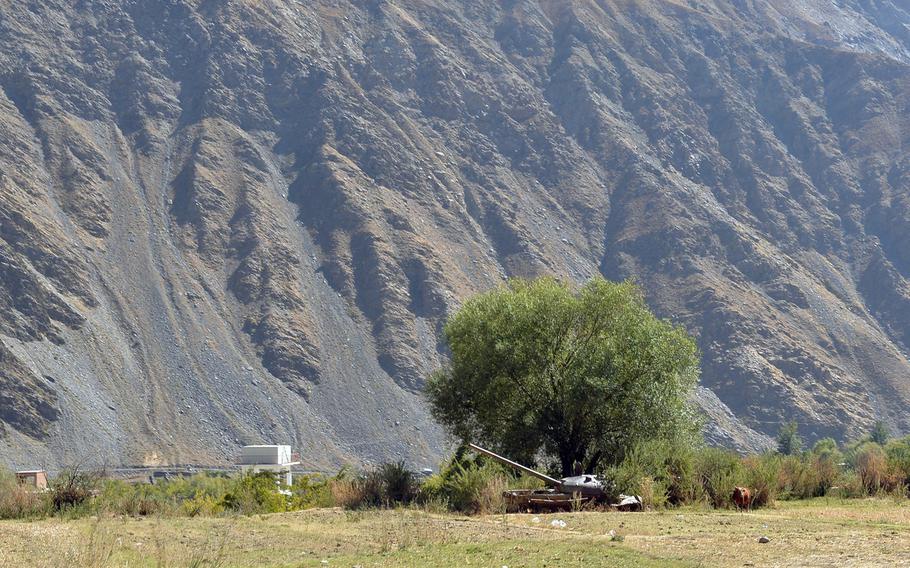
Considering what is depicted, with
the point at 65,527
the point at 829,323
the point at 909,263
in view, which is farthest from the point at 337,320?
the point at 65,527

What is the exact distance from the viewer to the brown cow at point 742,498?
2450 cm

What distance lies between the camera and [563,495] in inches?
971

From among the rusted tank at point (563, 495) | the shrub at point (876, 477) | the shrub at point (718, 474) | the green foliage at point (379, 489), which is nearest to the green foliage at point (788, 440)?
the shrub at point (876, 477)

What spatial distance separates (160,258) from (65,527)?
320 feet

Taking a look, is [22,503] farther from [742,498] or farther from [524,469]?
[742,498]

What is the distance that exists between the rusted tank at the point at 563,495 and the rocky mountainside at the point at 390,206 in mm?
66540

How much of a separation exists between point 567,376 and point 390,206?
103 meters

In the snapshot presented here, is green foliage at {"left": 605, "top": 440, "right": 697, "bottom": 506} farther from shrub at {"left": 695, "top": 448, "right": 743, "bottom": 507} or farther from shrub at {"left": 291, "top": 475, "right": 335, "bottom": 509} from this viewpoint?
shrub at {"left": 291, "top": 475, "right": 335, "bottom": 509}

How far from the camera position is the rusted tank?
80.0 ft

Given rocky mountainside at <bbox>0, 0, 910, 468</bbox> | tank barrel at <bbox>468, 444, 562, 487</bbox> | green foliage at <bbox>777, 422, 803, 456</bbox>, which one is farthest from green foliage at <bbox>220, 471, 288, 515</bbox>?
green foliage at <bbox>777, 422, 803, 456</bbox>

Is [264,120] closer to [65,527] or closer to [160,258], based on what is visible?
[160,258]

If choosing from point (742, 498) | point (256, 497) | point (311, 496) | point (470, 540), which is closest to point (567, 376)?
point (742, 498)

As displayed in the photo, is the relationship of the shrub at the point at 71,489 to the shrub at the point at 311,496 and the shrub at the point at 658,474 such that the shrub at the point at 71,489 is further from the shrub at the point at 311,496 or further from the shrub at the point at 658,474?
the shrub at the point at 658,474

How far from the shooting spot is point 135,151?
433 ft
